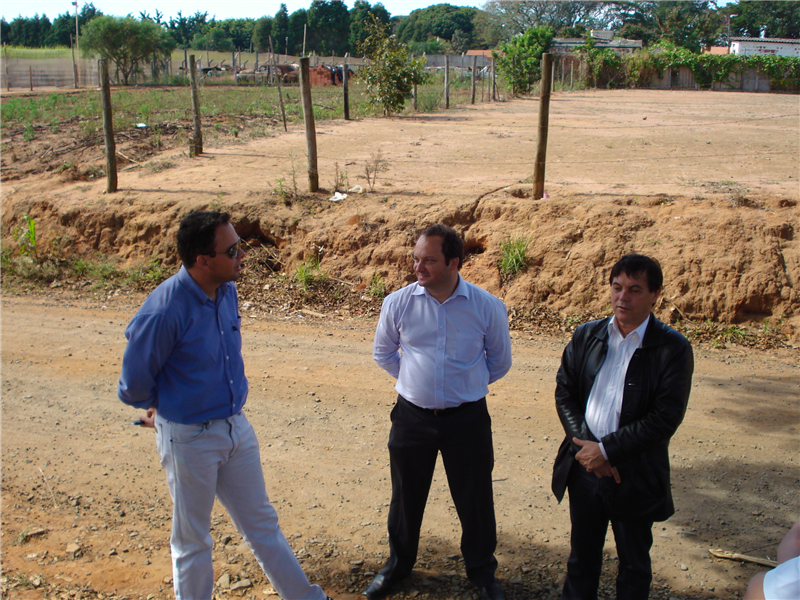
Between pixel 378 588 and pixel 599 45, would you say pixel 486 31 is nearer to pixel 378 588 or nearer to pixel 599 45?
pixel 599 45

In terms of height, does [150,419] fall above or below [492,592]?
above

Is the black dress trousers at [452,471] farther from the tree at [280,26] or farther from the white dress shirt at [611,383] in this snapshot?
the tree at [280,26]

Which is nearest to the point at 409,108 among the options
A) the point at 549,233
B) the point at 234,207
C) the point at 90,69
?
the point at 234,207

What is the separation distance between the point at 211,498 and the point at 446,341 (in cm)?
128

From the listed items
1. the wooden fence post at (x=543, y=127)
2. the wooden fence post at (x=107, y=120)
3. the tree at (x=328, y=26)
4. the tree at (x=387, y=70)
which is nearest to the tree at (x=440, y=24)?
the tree at (x=328, y=26)

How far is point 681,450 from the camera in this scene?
15.3 ft

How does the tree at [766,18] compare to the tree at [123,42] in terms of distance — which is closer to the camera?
the tree at [123,42]

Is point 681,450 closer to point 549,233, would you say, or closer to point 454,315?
point 454,315

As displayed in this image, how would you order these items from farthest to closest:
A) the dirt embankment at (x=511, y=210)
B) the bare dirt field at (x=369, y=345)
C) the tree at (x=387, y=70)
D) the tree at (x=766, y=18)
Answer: the tree at (x=766, y=18) → the tree at (x=387, y=70) → the dirt embankment at (x=511, y=210) → the bare dirt field at (x=369, y=345)

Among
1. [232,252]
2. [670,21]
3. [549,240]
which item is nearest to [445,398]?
[232,252]

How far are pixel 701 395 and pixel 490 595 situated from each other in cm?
323

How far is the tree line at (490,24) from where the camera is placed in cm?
5781

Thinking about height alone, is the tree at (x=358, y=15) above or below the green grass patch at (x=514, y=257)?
above

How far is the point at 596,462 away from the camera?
2.80 metres
